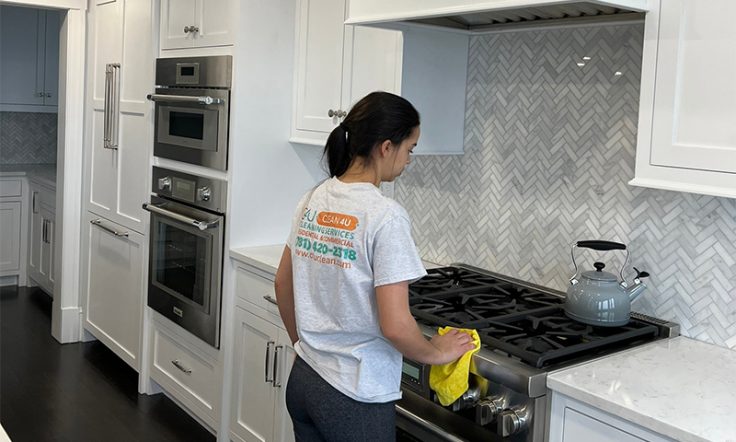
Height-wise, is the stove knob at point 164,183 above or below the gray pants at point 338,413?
above

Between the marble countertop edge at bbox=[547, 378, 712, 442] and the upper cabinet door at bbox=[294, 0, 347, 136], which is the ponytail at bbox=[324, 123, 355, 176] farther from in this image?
the upper cabinet door at bbox=[294, 0, 347, 136]

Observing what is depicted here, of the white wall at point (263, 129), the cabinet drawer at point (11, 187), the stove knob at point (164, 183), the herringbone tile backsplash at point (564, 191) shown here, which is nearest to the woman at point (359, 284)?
the herringbone tile backsplash at point (564, 191)

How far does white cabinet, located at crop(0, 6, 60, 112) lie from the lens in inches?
227

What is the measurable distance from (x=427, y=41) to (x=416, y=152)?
1.25 ft

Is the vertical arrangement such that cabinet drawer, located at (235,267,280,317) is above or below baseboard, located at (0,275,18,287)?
above

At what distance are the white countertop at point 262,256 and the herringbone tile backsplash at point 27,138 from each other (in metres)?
3.66

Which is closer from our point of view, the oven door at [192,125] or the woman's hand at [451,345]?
the woman's hand at [451,345]

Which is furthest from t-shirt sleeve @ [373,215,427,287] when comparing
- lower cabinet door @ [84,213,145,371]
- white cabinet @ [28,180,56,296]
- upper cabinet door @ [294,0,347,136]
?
white cabinet @ [28,180,56,296]

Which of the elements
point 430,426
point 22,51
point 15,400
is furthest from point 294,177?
point 22,51


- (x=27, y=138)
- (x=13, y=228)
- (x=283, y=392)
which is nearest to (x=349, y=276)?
(x=283, y=392)

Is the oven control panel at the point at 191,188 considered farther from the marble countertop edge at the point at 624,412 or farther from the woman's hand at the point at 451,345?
the marble countertop edge at the point at 624,412

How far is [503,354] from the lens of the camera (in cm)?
195

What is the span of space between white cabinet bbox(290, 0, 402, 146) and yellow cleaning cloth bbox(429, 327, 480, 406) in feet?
3.46

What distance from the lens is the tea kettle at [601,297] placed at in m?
2.13
